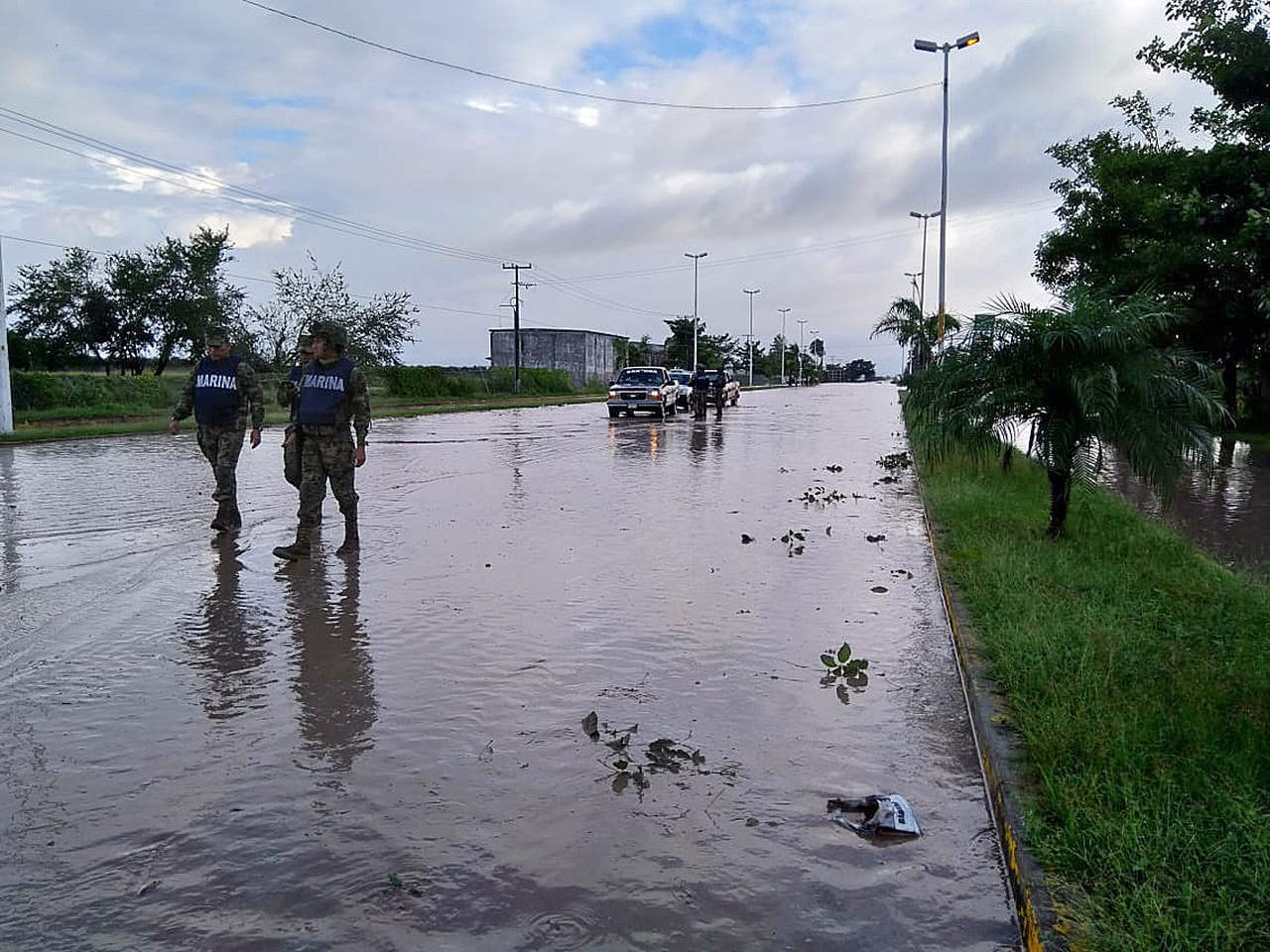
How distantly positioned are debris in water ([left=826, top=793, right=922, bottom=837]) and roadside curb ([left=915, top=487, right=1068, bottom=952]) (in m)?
0.33

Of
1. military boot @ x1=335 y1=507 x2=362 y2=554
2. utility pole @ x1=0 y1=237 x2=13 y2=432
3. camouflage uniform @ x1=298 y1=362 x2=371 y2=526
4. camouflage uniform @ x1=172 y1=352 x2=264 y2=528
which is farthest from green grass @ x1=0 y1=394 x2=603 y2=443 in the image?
camouflage uniform @ x1=298 y1=362 x2=371 y2=526

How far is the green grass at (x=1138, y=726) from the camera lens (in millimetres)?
3398

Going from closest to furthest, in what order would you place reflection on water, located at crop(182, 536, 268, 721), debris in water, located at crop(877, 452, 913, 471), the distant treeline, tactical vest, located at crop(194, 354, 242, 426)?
reflection on water, located at crop(182, 536, 268, 721) → tactical vest, located at crop(194, 354, 242, 426) → debris in water, located at crop(877, 452, 913, 471) → the distant treeline

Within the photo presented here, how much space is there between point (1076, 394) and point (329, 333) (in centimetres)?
636

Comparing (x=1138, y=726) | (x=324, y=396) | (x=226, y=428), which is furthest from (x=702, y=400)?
(x=1138, y=726)

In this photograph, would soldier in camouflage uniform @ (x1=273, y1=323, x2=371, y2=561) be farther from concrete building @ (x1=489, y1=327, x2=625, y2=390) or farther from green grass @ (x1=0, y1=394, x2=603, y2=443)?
concrete building @ (x1=489, y1=327, x2=625, y2=390)

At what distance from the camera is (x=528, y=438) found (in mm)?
25828

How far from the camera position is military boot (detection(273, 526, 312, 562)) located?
927 centimetres

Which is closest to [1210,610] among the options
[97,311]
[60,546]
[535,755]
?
[535,755]

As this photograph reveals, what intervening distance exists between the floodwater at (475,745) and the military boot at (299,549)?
5.1 inches

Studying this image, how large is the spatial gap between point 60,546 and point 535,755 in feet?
23.1

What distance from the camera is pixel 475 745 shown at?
16.5 ft

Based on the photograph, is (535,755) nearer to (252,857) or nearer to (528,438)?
(252,857)

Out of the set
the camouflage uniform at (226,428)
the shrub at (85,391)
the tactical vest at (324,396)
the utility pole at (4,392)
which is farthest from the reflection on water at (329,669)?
the shrub at (85,391)
